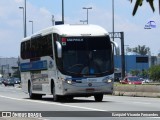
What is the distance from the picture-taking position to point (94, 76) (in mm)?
25750

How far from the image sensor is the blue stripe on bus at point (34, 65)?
2908 cm

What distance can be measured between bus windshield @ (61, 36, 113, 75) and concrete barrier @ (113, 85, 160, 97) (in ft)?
29.7

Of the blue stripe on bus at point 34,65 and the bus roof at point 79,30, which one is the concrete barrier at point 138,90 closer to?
the blue stripe on bus at point 34,65

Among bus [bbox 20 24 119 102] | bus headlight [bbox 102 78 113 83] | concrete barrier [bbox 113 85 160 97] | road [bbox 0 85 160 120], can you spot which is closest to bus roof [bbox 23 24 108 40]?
bus [bbox 20 24 119 102]

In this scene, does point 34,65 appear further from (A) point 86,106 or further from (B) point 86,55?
(A) point 86,106

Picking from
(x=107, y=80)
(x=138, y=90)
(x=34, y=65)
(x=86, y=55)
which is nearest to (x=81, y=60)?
(x=86, y=55)

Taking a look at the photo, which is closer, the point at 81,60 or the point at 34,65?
the point at 81,60

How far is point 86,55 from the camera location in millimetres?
25750

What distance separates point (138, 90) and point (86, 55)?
38.1 feet

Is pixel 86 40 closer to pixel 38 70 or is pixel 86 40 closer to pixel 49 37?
pixel 49 37

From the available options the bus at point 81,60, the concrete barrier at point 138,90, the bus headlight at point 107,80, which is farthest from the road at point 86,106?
the concrete barrier at point 138,90

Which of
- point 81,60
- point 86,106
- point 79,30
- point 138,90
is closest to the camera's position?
point 86,106

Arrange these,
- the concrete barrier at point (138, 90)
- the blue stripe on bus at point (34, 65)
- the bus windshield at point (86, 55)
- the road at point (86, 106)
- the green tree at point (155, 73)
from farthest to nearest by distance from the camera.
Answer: the green tree at point (155, 73)
the concrete barrier at point (138, 90)
the blue stripe on bus at point (34, 65)
the bus windshield at point (86, 55)
the road at point (86, 106)

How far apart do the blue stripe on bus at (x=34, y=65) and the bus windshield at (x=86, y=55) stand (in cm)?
317
